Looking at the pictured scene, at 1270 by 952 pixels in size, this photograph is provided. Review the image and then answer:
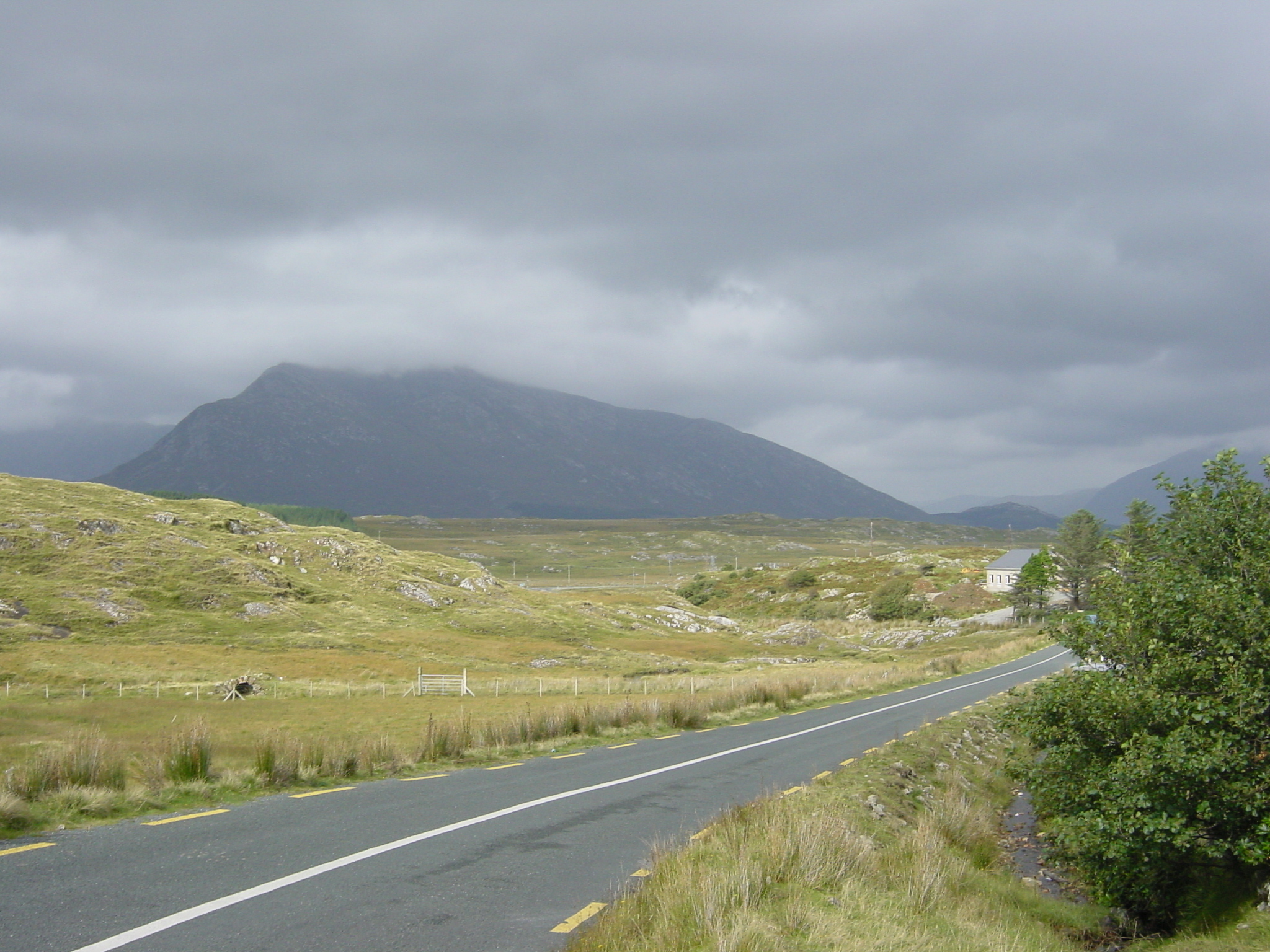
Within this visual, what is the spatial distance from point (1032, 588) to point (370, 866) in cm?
11373

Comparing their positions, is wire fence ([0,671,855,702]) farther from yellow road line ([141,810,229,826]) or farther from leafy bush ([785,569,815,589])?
leafy bush ([785,569,815,589])

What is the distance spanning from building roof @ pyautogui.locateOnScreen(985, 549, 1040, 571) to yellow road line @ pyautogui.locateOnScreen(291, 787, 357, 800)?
135m

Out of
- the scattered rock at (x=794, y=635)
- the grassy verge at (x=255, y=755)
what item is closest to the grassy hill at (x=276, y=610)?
the scattered rock at (x=794, y=635)

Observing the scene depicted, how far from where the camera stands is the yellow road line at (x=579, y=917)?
742 cm

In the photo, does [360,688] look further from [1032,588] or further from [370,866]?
[1032,588]

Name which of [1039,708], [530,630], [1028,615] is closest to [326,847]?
[1039,708]

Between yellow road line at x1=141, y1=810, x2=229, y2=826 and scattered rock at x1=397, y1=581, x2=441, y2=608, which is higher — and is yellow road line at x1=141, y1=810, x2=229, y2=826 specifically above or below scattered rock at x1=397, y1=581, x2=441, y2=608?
above

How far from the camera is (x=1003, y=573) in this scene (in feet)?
444

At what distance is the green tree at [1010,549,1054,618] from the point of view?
105125 millimetres

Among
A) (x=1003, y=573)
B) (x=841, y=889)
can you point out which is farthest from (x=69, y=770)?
(x=1003, y=573)

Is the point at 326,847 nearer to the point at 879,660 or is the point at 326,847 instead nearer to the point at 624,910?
the point at 624,910

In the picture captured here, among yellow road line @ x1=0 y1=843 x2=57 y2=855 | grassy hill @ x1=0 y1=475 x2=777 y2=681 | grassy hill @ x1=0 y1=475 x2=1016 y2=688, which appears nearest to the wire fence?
grassy hill @ x1=0 y1=475 x2=1016 y2=688

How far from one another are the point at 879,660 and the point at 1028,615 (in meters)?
36.0

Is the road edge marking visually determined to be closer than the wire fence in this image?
Yes
